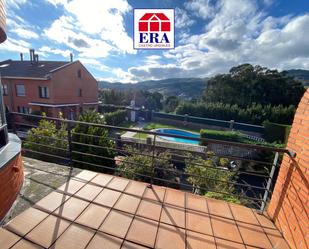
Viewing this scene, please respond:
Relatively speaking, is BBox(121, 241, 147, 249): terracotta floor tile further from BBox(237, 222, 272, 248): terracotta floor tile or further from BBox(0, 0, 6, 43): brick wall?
BBox(0, 0, 6, 43): brick wall

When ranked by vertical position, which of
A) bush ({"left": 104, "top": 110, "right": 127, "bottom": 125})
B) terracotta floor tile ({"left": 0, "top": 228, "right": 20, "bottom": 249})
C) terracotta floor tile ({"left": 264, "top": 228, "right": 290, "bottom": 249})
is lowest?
bush ({"left": 104, "top": 110, "right": 127, "bottom": 125})

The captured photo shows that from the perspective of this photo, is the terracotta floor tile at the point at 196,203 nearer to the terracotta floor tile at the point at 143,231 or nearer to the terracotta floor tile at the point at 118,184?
the terracotta floor tile at the point at 143,231

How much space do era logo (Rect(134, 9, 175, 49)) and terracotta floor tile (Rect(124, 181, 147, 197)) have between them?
4639 mm

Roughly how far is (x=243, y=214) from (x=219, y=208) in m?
0.30

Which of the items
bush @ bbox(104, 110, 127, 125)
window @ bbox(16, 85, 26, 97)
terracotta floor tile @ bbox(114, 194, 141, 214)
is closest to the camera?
terracotta floor tile @ bbox(114, 194, 141, 214)

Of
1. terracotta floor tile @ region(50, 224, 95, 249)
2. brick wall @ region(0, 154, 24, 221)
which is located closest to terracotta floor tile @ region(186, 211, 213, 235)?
terracotta floor tile @ region(50, 224, 95, 249)

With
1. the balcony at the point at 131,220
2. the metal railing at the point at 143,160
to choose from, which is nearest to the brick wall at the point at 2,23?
the metal railing at the point at 143,160

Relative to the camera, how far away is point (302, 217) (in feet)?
5.35

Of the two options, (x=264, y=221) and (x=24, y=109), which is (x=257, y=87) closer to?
(x=264, y=221)

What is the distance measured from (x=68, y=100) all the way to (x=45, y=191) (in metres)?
16.4

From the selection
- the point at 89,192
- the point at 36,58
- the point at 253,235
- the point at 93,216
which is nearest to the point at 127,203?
the point at 93,216

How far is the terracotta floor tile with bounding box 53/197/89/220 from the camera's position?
1.84m

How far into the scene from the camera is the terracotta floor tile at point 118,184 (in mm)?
2468

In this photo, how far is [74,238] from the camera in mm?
1575
